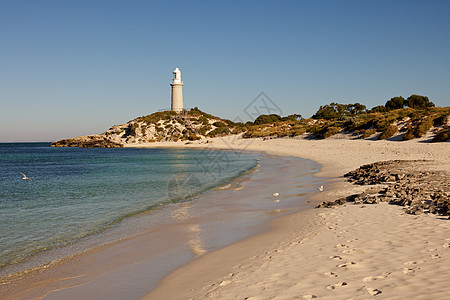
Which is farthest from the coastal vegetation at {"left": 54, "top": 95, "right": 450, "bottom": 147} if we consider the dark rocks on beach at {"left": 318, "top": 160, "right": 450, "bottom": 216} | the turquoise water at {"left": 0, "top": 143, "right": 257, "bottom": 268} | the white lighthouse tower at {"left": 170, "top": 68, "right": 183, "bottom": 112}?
the turquoise water at {"left": 0, "top": 143, "right": 257, "bottom": 268}

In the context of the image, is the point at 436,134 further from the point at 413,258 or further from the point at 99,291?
the point at 99,291

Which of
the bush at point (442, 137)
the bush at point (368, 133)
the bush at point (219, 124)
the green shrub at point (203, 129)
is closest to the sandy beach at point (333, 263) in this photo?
the bush at point (442, 137)

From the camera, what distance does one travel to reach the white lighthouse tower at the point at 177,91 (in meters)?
91.9

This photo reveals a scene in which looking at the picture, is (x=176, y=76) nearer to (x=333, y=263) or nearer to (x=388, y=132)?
(x=388, y=132)

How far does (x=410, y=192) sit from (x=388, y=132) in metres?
32.7

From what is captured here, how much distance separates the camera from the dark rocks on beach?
27.8 ft

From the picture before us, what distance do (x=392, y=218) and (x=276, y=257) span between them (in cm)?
372

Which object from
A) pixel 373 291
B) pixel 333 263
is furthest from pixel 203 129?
pixel 373 291

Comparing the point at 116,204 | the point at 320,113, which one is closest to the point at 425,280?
the point at 116,204

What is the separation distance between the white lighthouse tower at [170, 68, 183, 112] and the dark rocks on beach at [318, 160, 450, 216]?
8126 cm

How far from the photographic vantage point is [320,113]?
8706cm

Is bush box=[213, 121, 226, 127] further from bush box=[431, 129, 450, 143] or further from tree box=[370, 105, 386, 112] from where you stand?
bush box=[431, 129, 450, 143]

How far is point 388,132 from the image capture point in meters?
39.2

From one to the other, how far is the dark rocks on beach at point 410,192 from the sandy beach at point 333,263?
630 mm
